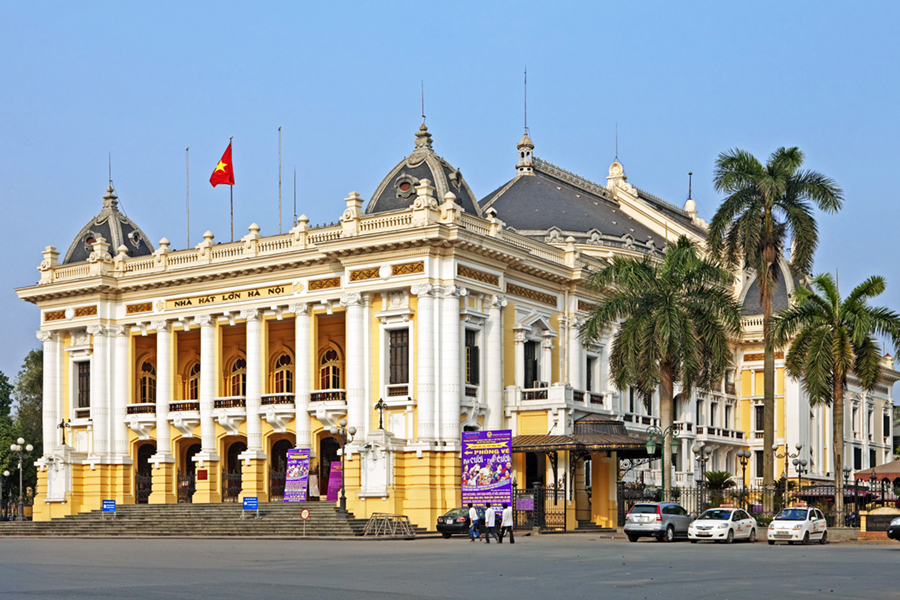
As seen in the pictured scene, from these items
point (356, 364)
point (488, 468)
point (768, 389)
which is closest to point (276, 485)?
point (356, 364)

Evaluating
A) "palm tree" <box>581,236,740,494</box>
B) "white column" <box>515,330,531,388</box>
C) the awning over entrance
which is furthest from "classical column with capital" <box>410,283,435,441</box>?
"palm tree" <box>581,236,740,494</box>

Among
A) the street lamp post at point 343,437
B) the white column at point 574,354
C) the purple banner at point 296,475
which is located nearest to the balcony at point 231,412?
the purple banner at point 296,475

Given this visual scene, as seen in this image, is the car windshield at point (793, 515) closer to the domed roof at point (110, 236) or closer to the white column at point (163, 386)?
the white column at point (163, 386)

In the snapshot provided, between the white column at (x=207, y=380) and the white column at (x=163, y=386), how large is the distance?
1.85m

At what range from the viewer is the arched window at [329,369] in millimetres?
58031

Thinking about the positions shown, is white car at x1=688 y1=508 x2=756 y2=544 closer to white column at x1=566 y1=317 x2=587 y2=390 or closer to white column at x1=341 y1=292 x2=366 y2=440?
white column at x1=341 y1=292 x2=366 y2=440

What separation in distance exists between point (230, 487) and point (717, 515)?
82.1 feet

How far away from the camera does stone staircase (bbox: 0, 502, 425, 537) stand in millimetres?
46750

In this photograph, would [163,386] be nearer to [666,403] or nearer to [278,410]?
[278,410]

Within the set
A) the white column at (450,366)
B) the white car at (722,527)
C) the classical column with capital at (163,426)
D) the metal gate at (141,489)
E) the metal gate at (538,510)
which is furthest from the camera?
the metal gate at (141,489)

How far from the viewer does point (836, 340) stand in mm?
47719

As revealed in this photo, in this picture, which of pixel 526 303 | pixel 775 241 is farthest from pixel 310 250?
pixel 775 241

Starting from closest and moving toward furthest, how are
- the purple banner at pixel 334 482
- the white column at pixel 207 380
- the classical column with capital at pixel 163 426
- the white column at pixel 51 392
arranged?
the purple banner at pixel 334 482 → the white column at pixel 207 380 → the classical column with capital at pixel 163 426 → the white column at pixel 51 392

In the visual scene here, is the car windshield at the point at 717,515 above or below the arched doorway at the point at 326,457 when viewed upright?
below
